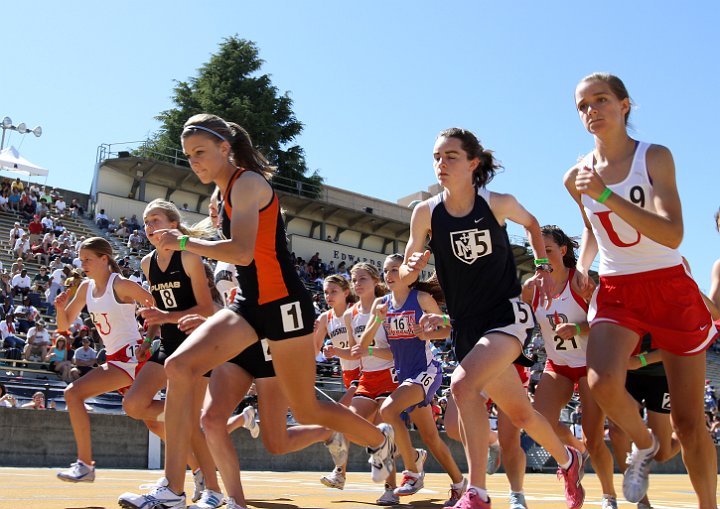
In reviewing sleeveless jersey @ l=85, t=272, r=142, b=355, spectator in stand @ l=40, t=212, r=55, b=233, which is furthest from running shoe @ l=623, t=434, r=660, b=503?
spectator in stand @ l=40, t=212, r=55, b=233

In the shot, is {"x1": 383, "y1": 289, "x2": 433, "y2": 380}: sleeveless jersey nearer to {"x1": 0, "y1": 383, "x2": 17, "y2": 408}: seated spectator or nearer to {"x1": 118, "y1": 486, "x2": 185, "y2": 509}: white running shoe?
{"x1": 118, "y1": 486, "x2": 185, "y2": 509}: white running shoe

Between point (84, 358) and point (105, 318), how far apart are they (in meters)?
9.39

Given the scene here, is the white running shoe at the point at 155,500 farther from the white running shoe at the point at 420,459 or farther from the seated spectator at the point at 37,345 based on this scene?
the seated spectator at the point at 37,345

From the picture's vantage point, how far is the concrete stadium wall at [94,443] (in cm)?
1288

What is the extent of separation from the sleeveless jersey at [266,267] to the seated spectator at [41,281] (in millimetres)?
18520

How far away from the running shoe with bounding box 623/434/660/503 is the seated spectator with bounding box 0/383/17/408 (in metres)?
11.3

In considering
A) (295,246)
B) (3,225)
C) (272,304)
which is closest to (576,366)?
(272,304)

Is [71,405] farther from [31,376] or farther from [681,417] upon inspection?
[31,376]

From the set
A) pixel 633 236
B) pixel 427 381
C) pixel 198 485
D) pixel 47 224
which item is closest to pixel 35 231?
pixel 47 224

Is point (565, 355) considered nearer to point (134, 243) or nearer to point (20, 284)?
point (20, 284)

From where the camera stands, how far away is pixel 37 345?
1767cm

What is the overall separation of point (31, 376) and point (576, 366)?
40.5ft

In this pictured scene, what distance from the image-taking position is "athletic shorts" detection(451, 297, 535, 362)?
5.39 meters

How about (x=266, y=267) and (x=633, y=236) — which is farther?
(x=266, y=267)
